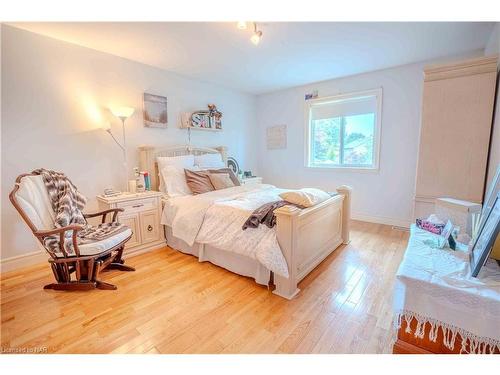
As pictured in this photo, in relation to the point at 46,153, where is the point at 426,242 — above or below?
below

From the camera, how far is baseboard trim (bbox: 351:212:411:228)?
3518 millimetres

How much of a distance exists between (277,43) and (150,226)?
259 centimetres

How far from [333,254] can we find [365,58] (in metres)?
2.55

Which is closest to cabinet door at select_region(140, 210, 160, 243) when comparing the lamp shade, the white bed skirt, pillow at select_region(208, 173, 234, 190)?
the white bed skirt

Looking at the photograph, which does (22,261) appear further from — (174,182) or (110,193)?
(174,182)

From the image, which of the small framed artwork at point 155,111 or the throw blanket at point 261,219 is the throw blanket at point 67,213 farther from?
the small framed artwork at point 155,111

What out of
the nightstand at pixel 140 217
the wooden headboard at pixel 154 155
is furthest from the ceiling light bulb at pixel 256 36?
the nightstand at pixel 140 217

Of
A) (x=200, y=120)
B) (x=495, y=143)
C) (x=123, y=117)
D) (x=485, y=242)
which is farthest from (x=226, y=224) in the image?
(x=495, y=143)

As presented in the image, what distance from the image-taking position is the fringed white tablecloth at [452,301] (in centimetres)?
97

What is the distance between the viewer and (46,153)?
243cm

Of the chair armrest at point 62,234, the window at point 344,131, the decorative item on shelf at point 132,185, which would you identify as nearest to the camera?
the chair armrest at point 62,234

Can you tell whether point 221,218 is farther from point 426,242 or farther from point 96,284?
point 426,242

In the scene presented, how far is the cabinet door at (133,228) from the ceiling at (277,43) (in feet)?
6.31

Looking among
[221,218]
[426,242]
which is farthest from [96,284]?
[426,242]
